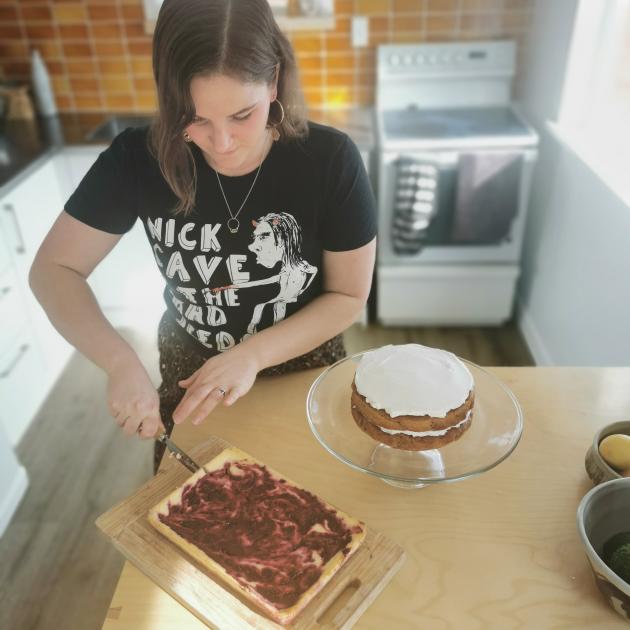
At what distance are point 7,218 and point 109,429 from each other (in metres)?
0.83

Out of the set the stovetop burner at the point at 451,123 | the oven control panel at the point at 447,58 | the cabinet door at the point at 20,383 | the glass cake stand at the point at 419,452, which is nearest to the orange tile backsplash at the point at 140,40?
the oven control panel at the point at 447,58

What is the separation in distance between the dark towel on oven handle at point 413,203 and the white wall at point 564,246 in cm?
48

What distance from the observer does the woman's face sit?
0.82 metres

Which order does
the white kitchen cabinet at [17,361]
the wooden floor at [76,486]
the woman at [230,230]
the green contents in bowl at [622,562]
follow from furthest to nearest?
the white kitchen cabinet at [17,361] → the wooden floor at [76,486] → the woman at [230,230] → the green contents in bowl at [622,562]

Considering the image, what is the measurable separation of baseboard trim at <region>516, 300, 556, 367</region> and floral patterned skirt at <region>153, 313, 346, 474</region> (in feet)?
4.59

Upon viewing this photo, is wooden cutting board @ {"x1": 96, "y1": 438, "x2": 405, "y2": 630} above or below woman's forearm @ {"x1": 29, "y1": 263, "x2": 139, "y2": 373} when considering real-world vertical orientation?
below

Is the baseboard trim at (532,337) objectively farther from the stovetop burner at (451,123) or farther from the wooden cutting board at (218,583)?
the wooden cutting board at (218,583)

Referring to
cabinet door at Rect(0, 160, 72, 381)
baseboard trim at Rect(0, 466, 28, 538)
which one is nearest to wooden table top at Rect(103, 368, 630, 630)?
baseboard trim at Rect(0, 466, 28, 538)

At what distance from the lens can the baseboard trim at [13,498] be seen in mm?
1751

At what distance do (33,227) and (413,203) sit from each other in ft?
4.72

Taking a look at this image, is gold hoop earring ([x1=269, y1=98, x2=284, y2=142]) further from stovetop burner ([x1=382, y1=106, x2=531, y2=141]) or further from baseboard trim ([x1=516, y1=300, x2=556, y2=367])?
baseboard trim ([x1=516, y1=300, x2=556, y2=367])

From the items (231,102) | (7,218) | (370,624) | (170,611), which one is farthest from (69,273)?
(7,218)

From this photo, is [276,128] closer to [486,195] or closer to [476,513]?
[476,513]

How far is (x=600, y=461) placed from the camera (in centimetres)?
78
